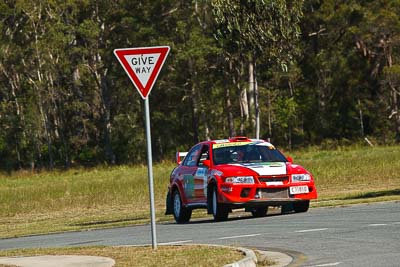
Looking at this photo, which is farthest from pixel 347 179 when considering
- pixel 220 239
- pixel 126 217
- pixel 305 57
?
pixel 305 57

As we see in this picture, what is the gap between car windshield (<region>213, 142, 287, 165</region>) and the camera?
23.7 m

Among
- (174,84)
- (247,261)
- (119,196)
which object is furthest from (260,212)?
(174,84)

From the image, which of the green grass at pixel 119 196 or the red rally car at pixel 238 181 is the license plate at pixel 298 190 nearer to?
the red rally car at pixel 238 181

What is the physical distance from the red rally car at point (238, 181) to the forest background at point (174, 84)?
139 ft

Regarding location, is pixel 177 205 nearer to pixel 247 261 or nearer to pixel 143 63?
pixel 143 63

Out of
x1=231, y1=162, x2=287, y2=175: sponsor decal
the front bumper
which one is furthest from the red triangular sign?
x1=231, y1=162, x2=287, y2=175: sponsor decal

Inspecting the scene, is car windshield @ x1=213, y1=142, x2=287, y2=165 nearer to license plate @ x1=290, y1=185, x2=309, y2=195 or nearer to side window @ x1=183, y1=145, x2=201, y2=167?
side window @ x1=183, y1=145, x2=201, y2=167

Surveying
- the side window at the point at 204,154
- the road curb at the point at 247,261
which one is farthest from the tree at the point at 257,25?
the road curb at the point at 247,261

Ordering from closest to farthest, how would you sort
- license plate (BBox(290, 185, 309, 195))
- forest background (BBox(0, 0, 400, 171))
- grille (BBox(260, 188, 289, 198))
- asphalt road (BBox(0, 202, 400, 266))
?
asphalt road (BBox(0, 202, 400, 266)), grille (BBox(260, 188, 289, 198)), license plate (BBox(290, 185, 309, 195)), forest background (BBox(0, 0, 400, 171))

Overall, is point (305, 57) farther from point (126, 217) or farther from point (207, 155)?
point (207, 155)

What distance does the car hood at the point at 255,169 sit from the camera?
74.6 ft

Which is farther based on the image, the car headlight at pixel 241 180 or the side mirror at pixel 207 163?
the side mirror at pixel 207 163

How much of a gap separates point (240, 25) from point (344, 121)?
3175 cm

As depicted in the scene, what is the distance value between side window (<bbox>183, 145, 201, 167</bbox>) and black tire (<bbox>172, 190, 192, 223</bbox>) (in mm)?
668
